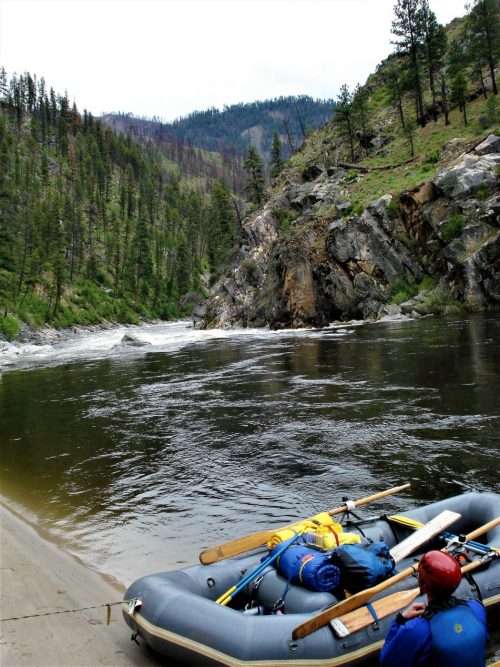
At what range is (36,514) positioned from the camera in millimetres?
7289

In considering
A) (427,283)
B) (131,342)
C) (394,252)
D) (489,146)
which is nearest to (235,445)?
(131,342)

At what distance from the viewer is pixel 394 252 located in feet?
124

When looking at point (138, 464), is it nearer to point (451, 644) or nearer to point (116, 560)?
point (116, 560)

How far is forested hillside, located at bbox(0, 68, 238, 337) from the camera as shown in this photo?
5753 cm

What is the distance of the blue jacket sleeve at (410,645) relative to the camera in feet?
→ 9.59

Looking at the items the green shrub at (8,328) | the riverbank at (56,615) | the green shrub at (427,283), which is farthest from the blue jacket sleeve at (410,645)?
the green shrub at (8,328)

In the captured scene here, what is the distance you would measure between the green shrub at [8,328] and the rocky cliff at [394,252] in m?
21.0

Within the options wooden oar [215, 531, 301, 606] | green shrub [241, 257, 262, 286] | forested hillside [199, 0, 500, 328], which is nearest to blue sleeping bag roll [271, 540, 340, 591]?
wooden oar [215, 531, 301, 606]

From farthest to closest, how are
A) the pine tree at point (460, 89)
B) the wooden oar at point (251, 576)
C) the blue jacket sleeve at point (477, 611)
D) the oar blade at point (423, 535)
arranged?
the pine tree at point (460, 89) < the oar blade at point (423, 535) < the wooden oar at point (251, 576) < the blue jacket sleeve at point (477, 611)

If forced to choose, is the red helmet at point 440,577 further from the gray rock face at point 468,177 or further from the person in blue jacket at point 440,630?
the gray rock face at point 468,177

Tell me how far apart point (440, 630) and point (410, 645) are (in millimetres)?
209

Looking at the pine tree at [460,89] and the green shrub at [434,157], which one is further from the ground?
the pine tree at [460,89]

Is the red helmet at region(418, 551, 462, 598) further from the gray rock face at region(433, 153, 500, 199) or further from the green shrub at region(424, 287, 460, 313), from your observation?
the gray rock face at region(433, 153, 500, 199)

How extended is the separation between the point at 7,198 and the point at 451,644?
56.7 meters
